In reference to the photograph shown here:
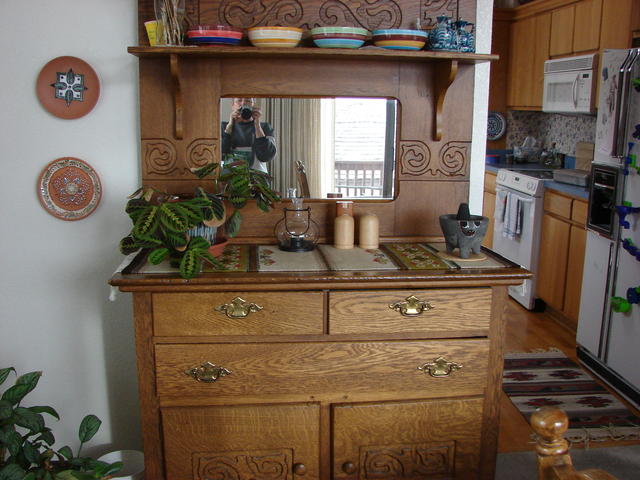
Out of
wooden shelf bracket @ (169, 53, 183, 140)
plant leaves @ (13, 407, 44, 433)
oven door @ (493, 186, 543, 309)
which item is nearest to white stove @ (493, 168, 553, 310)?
oven door @ (493, 186, 543, 309)

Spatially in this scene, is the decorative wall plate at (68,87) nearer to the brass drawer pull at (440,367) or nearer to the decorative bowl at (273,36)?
the decorative bowl at (273,36)

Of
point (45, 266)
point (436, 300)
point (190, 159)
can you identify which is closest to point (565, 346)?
point (436, 300)

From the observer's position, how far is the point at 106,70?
7.11 feet

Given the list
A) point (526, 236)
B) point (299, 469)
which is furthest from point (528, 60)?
point (299, 469)

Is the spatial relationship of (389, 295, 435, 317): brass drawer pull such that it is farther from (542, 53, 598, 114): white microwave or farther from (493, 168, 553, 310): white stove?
(542, 53, 598, 114): white microwave

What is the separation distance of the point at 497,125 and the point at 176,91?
398 centimetres

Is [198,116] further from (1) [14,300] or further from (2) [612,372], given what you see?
(2) [612,372]

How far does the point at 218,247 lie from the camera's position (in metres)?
2.02

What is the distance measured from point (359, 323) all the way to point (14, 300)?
1.24 metres

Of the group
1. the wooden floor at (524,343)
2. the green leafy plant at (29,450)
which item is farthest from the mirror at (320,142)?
the wooden floor at (524,343)

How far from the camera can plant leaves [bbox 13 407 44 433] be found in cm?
196

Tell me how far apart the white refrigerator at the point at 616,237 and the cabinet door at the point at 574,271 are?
1.09 feet

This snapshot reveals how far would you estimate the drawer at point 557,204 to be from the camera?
398cm

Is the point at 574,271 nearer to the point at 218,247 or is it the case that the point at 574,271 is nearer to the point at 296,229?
the point at 296,229
